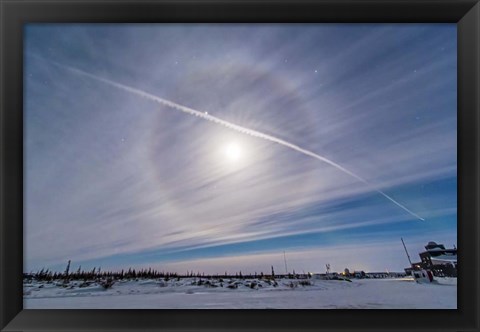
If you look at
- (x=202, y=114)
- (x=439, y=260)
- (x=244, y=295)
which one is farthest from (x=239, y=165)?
(x=439, y=260)

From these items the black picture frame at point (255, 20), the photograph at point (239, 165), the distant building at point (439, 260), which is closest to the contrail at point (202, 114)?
the photograph at point (239, 165)

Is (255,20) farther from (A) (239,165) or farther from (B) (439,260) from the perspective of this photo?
(B) (439,260)

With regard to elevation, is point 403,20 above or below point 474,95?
above

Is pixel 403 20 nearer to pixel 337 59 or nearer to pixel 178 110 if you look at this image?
pixel 337 59

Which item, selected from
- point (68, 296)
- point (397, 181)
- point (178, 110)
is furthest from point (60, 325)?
point (397, 181)

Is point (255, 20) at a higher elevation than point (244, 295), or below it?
higher

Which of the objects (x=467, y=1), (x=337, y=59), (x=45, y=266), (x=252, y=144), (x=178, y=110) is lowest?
(x=45, y=266)

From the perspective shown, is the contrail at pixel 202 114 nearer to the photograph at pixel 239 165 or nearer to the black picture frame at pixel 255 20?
the photograph at pixel 239 165

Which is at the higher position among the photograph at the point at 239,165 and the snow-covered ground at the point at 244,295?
the photograph at the point at 239,165
